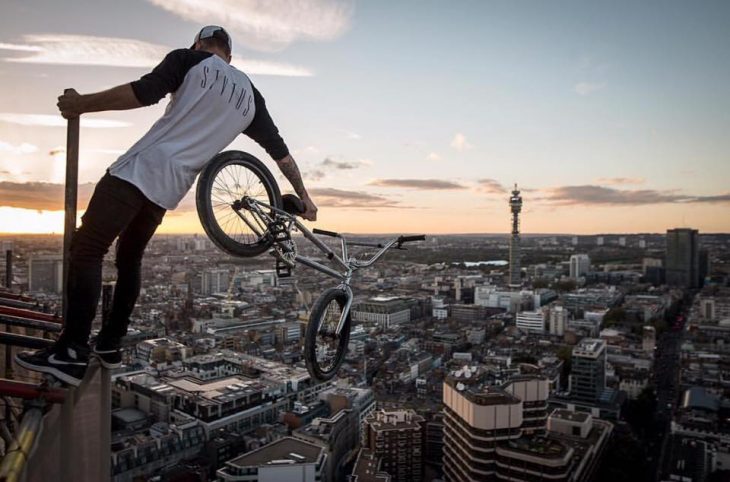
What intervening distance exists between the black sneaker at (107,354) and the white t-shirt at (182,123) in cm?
38

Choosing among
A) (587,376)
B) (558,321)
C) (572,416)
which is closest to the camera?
(572,416)

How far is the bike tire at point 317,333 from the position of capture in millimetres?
1694

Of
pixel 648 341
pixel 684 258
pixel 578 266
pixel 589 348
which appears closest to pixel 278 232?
pixel 589 348

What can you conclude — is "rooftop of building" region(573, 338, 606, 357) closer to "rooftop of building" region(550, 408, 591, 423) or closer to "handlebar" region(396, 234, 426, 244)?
"rooftop of building" region(550, 408, 591, 423)

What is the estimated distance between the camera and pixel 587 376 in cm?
1447

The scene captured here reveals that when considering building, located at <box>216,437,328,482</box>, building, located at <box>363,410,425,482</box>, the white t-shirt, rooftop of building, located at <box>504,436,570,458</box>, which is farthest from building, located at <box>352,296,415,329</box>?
the white t-shirt

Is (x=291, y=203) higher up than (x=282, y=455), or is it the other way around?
(x=291, y=203)

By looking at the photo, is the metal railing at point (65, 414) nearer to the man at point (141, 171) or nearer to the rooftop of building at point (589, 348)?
the man at point (141, 171)

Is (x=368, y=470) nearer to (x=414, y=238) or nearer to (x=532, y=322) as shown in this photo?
(x=414, y=238)

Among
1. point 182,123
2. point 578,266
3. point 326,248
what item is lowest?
point 578,266

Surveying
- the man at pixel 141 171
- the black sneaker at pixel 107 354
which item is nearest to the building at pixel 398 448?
the black sneaker at pixel 107 354

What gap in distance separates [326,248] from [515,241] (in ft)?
120

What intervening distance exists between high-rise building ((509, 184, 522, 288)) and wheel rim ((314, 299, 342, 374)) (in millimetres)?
35883

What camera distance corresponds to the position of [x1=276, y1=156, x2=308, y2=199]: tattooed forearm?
1.57m
